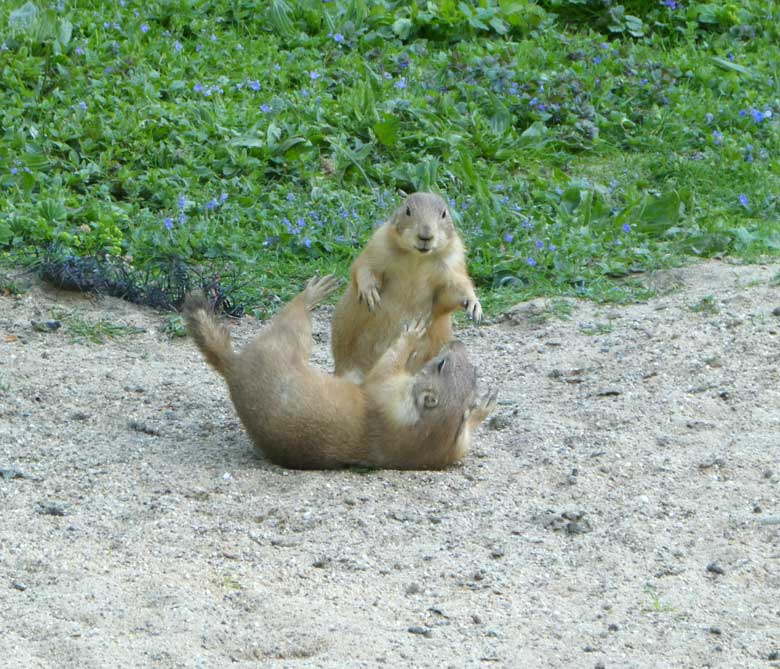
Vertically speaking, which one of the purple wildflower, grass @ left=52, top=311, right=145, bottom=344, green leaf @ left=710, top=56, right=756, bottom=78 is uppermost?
green leaf @ left=710, top=56, right=756, bottom=78

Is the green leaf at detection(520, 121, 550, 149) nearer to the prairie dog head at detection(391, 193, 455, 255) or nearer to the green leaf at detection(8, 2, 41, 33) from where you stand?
the prairie dog head at detection(391, 193, 455, 255)

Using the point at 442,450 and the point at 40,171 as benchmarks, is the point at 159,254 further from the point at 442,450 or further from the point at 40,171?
the point at 442,450

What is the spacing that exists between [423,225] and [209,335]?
113 centimetres

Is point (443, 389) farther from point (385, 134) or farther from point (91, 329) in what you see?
point (385, 134)

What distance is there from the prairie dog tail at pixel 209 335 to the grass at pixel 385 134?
79.5 inches

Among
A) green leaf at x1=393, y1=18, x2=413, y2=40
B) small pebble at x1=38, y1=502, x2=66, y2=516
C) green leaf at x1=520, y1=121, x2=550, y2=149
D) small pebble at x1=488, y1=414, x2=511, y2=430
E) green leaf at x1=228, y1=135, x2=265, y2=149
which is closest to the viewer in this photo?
small pebble at x1=38, y1=502, x2=66, y2=516

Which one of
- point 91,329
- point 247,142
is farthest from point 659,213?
point 91,329

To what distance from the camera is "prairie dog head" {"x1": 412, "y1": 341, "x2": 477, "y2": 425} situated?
5.83 m

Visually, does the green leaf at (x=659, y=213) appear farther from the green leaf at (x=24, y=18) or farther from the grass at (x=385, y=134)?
the green leaf at (x=24, y=18)

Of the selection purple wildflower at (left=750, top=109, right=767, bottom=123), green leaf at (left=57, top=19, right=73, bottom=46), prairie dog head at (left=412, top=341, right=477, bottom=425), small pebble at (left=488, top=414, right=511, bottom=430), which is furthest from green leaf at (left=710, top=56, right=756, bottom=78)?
prairie dog head at (left=412, top=341, right=477, bottom=425)

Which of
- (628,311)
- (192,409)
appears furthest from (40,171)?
(628,311)

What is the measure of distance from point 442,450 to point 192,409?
1.44 metres

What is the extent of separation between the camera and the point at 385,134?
9.93 m

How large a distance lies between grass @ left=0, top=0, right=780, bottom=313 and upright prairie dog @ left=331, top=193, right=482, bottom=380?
150 cm
